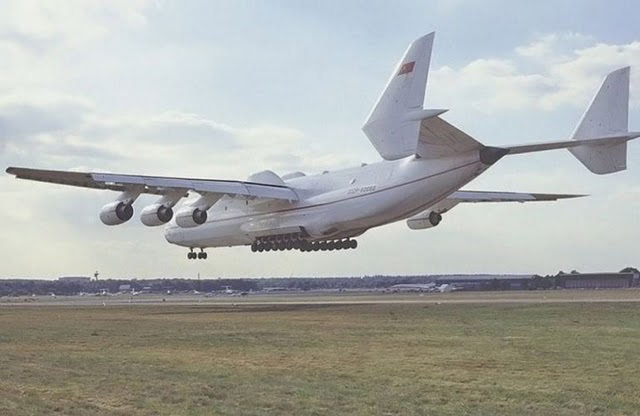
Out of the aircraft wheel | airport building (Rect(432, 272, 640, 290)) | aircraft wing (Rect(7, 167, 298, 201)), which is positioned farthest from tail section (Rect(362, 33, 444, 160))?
airport building (Rect(432, 272, 640, 290))

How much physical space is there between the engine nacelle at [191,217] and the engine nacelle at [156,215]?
1.48 meters

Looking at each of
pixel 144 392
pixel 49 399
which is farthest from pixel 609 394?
pixel 49 399

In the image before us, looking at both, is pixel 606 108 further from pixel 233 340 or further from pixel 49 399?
pixel 49 399

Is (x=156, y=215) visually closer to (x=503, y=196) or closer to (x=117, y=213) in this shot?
(x=117, y=213)

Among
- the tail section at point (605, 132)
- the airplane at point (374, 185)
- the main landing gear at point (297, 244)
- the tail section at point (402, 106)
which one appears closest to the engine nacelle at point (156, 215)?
the airplane at point (374, 185)

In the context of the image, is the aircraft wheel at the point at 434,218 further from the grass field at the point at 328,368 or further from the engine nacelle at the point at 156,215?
the grass field at the point at 328,368

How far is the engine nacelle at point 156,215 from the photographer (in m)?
49.0

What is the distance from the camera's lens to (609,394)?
14.7 m

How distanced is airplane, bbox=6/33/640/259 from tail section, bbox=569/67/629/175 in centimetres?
4

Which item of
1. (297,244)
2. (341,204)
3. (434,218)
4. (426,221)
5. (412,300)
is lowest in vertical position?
(412,300)

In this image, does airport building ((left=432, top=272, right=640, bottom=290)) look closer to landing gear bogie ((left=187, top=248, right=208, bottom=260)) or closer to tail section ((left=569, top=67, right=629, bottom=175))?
landing gear bogie ((left=187, top=248, right=208, bottom=260))

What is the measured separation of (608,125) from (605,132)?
0.34 m

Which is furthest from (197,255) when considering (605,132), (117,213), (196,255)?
(605,132)

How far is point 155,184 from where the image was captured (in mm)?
46812
